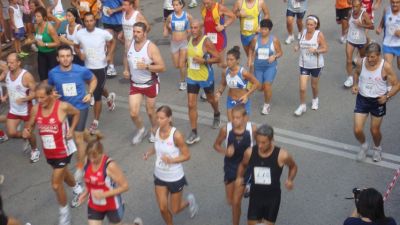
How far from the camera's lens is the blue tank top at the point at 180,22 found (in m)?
9.71

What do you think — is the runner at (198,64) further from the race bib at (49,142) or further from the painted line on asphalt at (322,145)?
the race bib at (49,142)

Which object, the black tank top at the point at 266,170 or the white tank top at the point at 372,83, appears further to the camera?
the white tank top at the point at 372,83

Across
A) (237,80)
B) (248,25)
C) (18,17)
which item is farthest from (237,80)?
(18,17)

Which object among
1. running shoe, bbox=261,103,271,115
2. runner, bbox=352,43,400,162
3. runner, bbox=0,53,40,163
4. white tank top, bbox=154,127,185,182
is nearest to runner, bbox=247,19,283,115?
running shoe, bbox=261,103,271,115

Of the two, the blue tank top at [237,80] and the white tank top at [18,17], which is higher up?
the white tank top at [18,17]

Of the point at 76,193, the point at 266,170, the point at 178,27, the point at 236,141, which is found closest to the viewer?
the point at 266,170

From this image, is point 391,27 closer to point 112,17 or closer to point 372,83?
point 372,83

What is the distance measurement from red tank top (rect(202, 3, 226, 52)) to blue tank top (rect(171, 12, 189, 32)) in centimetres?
33

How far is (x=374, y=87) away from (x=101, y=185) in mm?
3815

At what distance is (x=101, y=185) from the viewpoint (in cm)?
561

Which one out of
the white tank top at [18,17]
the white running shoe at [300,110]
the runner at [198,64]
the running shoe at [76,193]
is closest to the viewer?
the running shoe at [76,193]

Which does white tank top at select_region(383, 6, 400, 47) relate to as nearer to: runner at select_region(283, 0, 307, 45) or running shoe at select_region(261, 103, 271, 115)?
running shoe at select_region(261, 103, 271, 115)

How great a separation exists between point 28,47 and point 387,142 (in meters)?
8.15

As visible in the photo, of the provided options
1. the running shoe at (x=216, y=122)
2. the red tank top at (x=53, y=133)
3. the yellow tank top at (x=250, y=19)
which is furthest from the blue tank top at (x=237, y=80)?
the yellow tank top at (x=250, y=19)
